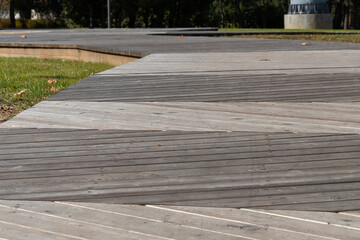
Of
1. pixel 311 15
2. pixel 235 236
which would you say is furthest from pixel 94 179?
pixel 311 15

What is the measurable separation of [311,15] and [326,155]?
87.1 ft

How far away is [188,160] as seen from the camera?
3.67 meters

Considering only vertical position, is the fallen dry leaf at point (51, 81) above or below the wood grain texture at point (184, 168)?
below

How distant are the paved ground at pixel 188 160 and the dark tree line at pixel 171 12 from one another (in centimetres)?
2966

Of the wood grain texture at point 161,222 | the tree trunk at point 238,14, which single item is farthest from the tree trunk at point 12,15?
the wood grain texture at point 161,222

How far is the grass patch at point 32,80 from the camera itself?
258 inches

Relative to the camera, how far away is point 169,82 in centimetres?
650

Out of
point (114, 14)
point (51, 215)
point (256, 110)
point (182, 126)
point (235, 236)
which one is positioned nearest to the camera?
point (235, 236)

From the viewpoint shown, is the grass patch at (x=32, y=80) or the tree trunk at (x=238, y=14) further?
the tree trunk at (x=238, y=14)

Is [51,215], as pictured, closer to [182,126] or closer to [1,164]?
[1,164]

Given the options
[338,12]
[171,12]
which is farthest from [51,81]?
[338,12]

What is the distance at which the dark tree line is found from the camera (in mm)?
35875

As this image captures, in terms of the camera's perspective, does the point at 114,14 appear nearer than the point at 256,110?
No

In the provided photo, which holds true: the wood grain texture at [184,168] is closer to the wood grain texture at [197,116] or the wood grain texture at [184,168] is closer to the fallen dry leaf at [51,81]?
the wood grain texture at [197,116]
